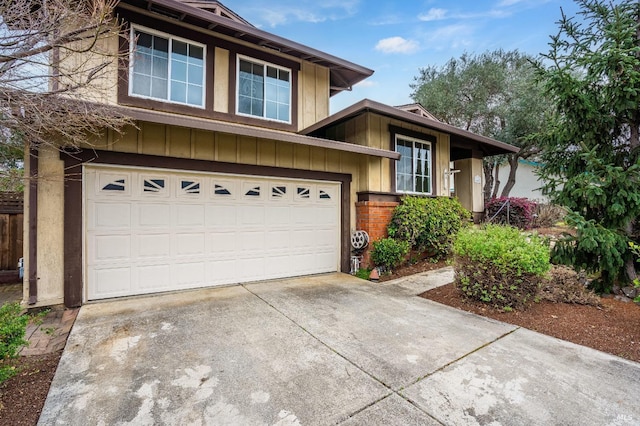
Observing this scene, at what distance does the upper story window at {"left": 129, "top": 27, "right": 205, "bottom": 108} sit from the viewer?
17.7ft

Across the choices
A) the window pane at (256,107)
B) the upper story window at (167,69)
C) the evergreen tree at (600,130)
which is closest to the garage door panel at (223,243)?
the upper story window at (167,69)

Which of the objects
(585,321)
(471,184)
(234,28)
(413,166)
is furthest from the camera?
(471,184)

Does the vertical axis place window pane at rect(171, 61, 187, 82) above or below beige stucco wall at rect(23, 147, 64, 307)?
above

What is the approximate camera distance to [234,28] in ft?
19.3

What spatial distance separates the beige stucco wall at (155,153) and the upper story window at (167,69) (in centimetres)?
111

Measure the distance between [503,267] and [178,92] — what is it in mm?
6507

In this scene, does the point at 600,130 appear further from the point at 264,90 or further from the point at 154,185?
the point at 154,185

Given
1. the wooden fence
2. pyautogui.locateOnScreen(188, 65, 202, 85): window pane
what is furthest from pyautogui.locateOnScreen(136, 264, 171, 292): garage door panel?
pyautogui.locateOnScreen(188, 65, 202, 85): window pane

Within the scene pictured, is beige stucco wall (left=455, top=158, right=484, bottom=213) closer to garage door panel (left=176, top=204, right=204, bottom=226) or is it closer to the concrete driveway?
the concrete driveway

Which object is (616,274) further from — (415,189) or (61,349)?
(61,349)

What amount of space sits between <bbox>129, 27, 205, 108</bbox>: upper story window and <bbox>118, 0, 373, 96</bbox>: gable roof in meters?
0.39

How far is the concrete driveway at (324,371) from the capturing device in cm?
212

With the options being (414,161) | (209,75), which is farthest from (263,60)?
(414,161)

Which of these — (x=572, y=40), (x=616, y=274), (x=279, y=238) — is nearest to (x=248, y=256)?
(x=279, y=238)
